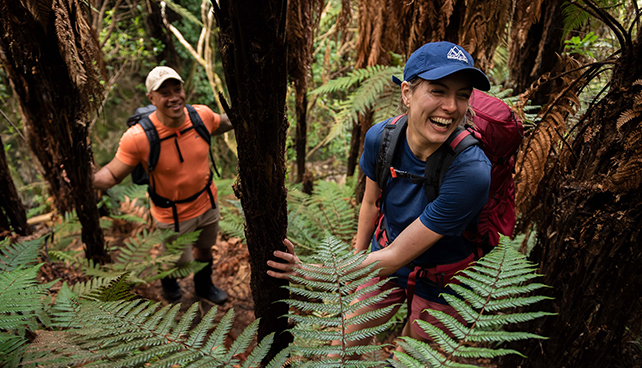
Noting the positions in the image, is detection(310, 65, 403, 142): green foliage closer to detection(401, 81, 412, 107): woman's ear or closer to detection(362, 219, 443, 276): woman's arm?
detection(401, 81, 412, 107): woman's ear

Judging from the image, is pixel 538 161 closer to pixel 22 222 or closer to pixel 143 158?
pixel 143 158

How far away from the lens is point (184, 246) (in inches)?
134

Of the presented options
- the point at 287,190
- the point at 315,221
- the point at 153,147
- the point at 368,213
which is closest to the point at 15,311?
the point at 287,190

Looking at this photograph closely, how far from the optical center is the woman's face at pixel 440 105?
1605 mm

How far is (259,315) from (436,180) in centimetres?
119

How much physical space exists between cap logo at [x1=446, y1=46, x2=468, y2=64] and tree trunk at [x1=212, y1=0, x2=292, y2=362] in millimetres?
857

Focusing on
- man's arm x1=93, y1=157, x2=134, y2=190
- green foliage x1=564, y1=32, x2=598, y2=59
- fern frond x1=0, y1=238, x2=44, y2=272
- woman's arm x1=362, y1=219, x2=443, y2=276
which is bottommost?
fern frond x1=0, y1=238, x2=44, y2=272

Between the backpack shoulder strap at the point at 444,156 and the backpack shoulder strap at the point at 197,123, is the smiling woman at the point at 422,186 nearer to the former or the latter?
the backpack shoulder strap at the point at 444,156

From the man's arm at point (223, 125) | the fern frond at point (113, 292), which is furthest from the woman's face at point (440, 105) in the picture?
the man's arm at point (223, 125)

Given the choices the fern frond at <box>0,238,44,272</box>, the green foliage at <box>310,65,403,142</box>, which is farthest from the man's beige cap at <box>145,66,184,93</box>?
the green foliage at <box>310,65,403,142</box>

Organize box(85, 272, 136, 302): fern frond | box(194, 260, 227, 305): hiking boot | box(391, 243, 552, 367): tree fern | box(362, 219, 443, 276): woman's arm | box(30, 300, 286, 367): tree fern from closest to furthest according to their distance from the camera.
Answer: box(391, 243, 552, 367): tree fern, box(30, 300, 286, 367): tree fern, box(362, 219, 443, 276): woman's arm, box(85, 272, 136, 302): fern frond, box(194, 260, 227, 305): hiking boot

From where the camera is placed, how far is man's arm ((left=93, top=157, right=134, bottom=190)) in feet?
9.67

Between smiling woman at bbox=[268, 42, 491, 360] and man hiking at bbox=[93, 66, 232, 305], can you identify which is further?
man hiking at bbox=[93, 66, 232, 305]

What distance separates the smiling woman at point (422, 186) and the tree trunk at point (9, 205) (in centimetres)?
332
